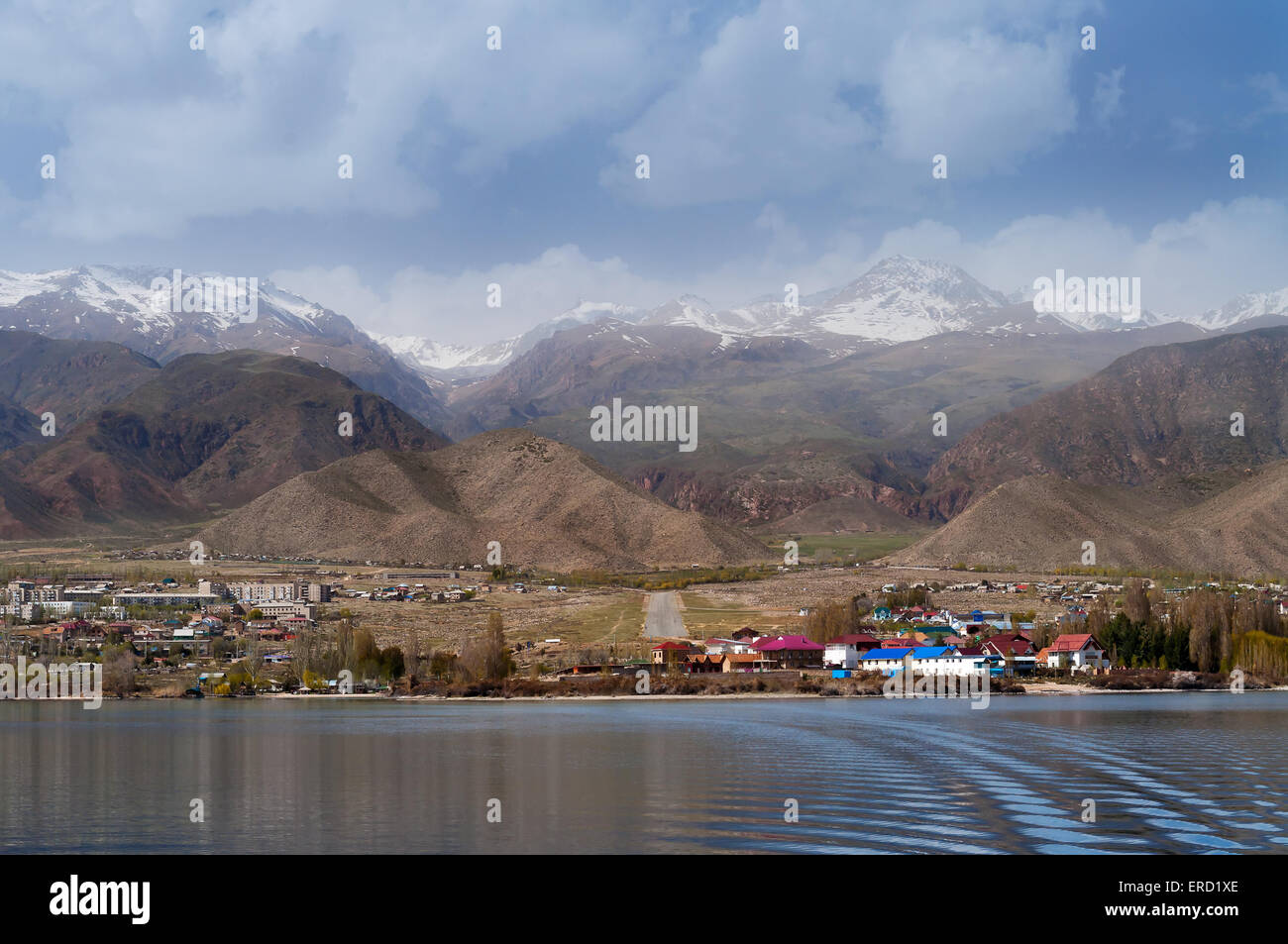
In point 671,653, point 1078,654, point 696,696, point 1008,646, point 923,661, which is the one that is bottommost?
point 696,696

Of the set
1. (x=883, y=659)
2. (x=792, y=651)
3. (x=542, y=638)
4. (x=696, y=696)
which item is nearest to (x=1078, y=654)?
(x=883, y=659)

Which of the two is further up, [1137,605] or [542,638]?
[1137,605]

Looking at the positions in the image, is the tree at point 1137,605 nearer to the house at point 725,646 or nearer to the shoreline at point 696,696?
the shoreline at point 696,696

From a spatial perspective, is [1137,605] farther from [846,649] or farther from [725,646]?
[725,646]

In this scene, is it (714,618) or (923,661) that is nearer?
(923,661)

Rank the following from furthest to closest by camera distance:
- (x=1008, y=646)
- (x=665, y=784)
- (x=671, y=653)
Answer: (x=1008, y=646)
(x=671, y=653)
(x=665, y=784)

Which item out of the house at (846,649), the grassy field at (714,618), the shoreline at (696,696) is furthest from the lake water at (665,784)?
the grassy field at (714,618)
